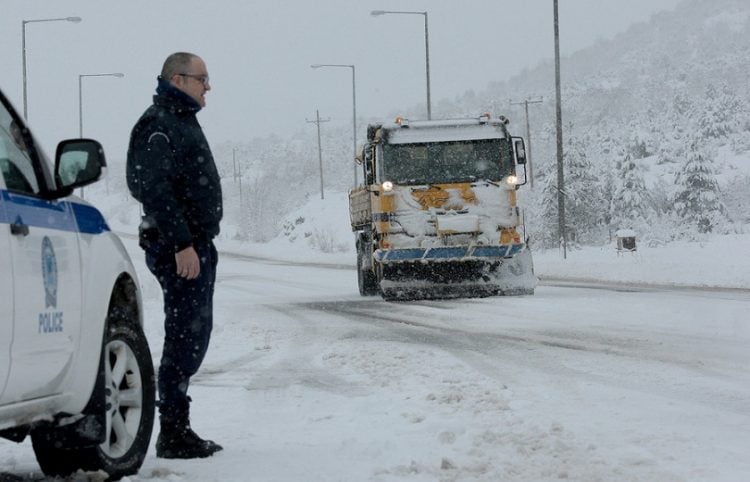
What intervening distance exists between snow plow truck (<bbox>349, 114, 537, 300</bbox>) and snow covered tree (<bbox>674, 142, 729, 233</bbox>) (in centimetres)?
4654

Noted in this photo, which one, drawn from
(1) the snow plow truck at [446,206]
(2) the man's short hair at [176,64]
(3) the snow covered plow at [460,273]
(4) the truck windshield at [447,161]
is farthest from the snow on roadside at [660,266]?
(2) the man's short hair at [176,64]

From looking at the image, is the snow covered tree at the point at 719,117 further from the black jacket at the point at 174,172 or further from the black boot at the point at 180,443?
the black boot at the point at 180,443

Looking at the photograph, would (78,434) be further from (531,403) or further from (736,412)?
(736,412)

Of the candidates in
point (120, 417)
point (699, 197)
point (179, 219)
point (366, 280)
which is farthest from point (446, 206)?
point (699, 197)

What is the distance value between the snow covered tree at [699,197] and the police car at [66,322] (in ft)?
195

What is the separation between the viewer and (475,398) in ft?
22.4

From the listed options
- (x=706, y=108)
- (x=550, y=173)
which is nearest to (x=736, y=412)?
(x=550, y=173)

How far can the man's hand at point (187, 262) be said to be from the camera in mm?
5309

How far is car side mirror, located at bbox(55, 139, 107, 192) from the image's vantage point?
448cm

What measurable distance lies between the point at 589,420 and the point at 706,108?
96789mm

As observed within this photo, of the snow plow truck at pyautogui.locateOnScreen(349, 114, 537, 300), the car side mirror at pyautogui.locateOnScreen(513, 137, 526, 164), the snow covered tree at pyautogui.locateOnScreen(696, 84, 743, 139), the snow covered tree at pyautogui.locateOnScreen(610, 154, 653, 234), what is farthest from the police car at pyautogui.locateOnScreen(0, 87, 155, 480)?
the snow covered tree at pyautogui.locateOnScreen(696, 84, 743, 139)

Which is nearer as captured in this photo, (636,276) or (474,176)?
(474,176)

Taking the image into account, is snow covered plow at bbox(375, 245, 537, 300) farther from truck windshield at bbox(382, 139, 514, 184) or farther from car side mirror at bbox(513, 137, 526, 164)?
car side mirror at bbox(513, 137, 526, 164)

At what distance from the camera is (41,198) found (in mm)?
4406
